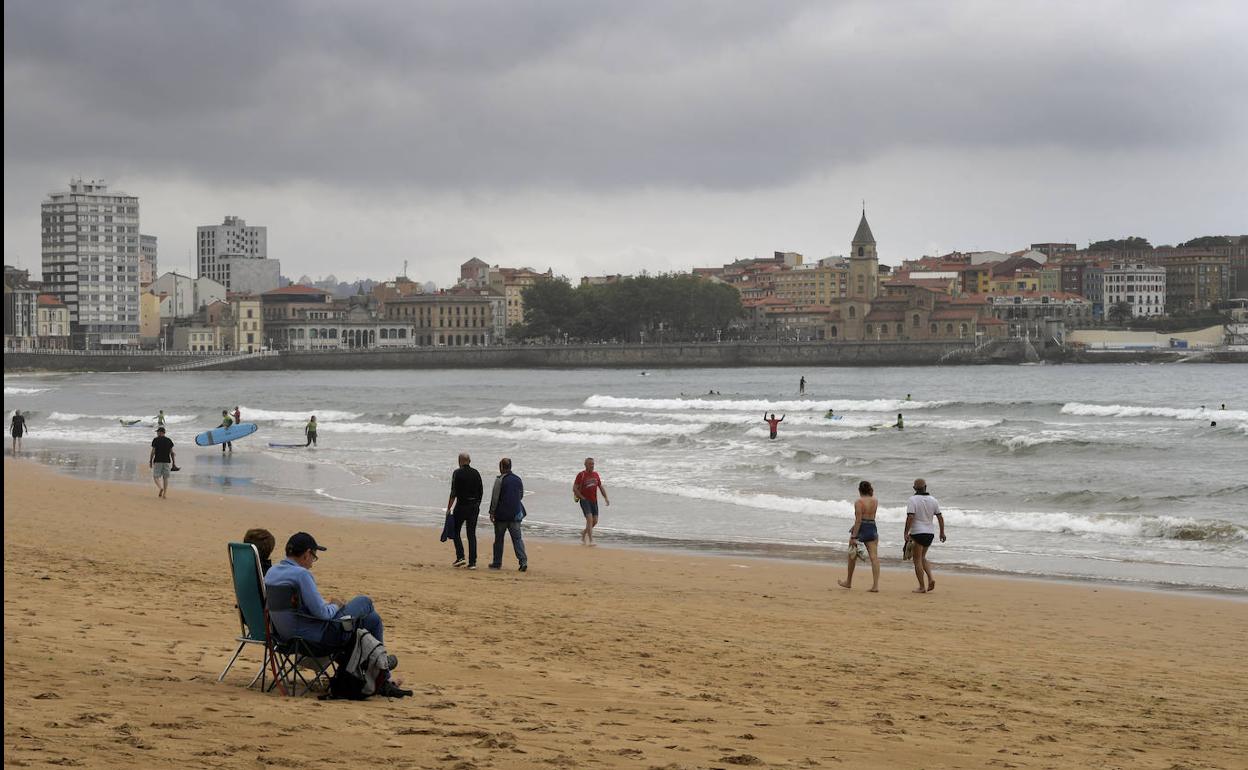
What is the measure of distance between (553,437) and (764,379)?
206ft

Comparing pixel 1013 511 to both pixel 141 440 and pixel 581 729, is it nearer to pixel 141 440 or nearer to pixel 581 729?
pixel 581 729

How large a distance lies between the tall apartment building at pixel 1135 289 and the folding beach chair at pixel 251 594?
170 metres

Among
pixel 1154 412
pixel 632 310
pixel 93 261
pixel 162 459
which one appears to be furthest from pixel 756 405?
pixel 93 261

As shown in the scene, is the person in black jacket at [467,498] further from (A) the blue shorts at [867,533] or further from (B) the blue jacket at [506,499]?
(A) the blue shorts at [867,533]

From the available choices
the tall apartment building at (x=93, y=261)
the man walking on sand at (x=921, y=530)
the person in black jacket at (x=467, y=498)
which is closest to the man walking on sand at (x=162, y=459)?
the person in black jacket at (x=467, y=498)

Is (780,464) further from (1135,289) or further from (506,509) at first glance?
(1135,289)

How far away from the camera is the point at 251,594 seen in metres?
6.67

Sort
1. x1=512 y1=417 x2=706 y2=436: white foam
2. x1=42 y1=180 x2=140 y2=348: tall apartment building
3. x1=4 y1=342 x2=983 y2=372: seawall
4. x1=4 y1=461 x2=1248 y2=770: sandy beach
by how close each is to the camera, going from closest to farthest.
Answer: x1=4 y1=461 x2=1248 y2=770: sandy beach < x1=512 y1=417 x2=706 y2=436: white foam < x1=4 y1=342 x2=983 y2=372: seawall < x1=42 y1=180 x2=140 y2=348: tall apartment building

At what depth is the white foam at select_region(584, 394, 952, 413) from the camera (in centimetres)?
5647

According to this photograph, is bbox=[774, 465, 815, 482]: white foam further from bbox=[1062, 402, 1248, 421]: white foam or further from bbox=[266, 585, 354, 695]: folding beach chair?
bbox=[1062, 402, 1248, 421]: white foam

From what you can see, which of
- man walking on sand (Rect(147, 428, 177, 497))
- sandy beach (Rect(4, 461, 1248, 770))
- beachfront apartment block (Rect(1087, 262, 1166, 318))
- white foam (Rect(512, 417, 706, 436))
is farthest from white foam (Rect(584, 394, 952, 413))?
beachfront apartment block (Rect(1087, 262, 1166, 318))

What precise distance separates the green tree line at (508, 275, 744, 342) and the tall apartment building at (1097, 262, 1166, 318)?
4811 cm

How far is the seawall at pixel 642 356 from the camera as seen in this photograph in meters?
130

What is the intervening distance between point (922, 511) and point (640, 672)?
555 centimetres
